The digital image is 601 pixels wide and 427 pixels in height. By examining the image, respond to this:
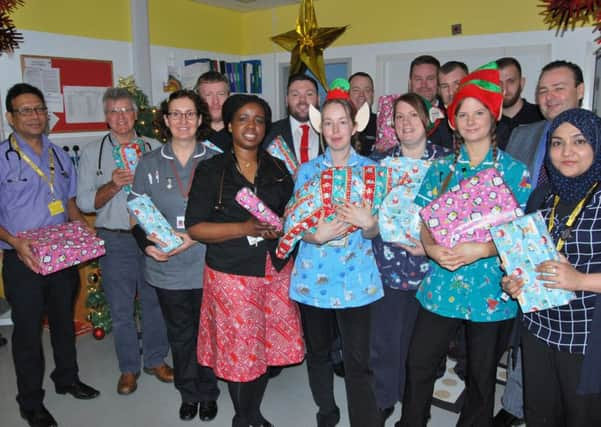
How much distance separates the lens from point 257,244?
7.04 ft

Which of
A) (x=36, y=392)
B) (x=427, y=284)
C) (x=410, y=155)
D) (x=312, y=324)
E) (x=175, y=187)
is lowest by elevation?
(x=36, y=392)

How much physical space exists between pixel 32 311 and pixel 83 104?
115 inches

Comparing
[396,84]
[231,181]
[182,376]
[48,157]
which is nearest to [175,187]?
[231,181]

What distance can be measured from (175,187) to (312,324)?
3.12 ft

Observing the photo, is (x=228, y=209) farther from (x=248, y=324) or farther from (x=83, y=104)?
(x=83, y=104)

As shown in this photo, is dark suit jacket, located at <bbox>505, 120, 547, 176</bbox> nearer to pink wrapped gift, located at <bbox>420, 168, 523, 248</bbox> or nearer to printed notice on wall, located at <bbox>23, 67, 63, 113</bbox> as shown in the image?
pink wrapped gift, located at <bbox>420, 168, 523, 248</bbox>

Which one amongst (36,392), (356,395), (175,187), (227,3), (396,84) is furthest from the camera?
(227,3)

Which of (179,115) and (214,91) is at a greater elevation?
(214,91)

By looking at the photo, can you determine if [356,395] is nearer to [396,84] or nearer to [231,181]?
[231,181]

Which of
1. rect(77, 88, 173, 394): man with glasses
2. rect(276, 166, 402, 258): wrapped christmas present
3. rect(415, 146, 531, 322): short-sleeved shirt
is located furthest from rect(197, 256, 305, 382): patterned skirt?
rect(77, 88, 173, 394): man with glasses

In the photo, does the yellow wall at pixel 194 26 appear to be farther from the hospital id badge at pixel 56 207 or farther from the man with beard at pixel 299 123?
the hospital id badge at pixel 56 207

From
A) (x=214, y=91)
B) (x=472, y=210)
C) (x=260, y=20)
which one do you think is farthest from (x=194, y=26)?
(x=472, y=210)

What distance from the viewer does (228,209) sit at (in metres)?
2.13

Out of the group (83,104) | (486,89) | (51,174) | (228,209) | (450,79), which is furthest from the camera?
(83,104)
